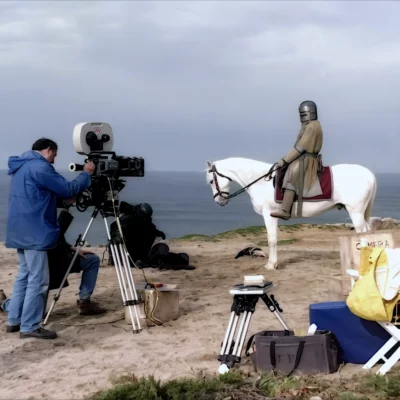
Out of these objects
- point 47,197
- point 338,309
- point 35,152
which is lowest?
point 338,309

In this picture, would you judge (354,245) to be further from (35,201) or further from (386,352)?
(35,201)

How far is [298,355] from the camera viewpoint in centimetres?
500

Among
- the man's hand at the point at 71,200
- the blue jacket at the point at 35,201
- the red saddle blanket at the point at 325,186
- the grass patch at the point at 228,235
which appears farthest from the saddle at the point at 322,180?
the grass patch at the point at 228,235

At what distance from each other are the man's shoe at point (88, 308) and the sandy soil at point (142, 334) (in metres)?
0.13

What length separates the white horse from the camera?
9648mm

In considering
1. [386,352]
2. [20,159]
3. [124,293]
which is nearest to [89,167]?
[20,159]

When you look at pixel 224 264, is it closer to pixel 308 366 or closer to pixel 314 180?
pixel 314 180

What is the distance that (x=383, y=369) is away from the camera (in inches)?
193

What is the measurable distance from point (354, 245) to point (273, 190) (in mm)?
3901

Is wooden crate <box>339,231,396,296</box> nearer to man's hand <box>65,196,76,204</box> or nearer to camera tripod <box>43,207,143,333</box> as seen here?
camera tripod <box>43,207,143,333</box>

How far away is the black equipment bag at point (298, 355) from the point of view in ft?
16.4

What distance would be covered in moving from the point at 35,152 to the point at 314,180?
4517 millimetres

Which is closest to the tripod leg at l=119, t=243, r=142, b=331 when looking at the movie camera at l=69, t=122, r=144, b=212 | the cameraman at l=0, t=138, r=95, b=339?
the movie camera at l=69, t=122, r=144, b=212

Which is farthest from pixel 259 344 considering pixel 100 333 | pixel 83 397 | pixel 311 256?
pixel 311 256
